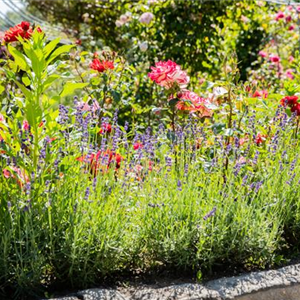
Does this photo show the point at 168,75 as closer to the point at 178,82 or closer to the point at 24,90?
the point at 178,82

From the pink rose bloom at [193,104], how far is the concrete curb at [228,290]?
110 cm

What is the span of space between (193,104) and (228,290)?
124cm

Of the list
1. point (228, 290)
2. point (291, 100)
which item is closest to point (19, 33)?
point (291, 100)

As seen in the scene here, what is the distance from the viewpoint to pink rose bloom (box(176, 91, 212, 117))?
3.28 meters

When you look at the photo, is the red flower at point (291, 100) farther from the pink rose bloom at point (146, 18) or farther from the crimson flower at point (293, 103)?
the pink rose bloom at point (146, 18)

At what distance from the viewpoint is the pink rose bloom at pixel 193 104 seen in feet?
10.8

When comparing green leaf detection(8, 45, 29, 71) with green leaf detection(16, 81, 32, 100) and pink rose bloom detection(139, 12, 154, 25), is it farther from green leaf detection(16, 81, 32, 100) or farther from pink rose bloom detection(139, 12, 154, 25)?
pink rose bloom detection(139, 12, 154, 25)

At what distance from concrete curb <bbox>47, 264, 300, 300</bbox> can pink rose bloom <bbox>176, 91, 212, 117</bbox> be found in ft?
3.60

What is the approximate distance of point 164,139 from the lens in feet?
11.2

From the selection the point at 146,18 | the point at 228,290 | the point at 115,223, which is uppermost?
the point at 146,18

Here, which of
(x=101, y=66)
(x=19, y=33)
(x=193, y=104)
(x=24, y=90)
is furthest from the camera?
(x=101, y=66)

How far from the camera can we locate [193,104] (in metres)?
3.33

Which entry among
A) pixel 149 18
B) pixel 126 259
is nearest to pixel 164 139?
pixel 126 259

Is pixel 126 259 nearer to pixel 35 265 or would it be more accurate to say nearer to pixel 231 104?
pixel 35 265
